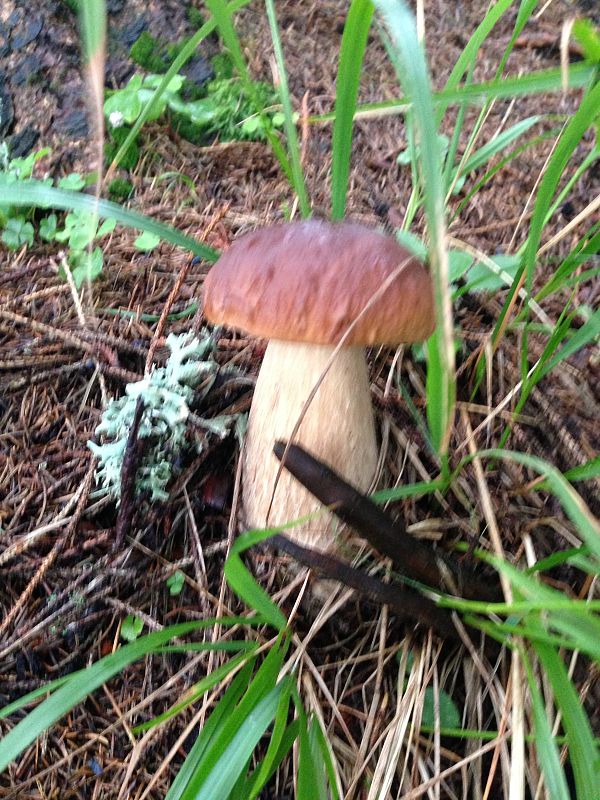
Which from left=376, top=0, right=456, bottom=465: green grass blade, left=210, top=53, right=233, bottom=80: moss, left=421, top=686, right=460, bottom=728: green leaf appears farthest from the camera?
left=210, top=53, right=233, bottom=80: moss

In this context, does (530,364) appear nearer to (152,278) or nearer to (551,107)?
(152,278)

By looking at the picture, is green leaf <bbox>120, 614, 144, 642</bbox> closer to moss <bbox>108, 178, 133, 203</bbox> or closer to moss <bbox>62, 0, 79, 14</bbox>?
moss <bbox>108, 178, 133, 203</bbox>

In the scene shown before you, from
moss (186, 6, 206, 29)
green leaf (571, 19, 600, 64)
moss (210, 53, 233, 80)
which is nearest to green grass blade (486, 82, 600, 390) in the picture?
green leaf (571, 19, 600, 64)

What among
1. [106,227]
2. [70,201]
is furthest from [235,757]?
[106,227]

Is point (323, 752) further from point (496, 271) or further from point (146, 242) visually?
point (146, 242)

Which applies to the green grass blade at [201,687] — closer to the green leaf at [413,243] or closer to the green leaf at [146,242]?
the green leaf at [413,243]

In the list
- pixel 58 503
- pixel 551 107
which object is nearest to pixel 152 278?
pixel 58 503
